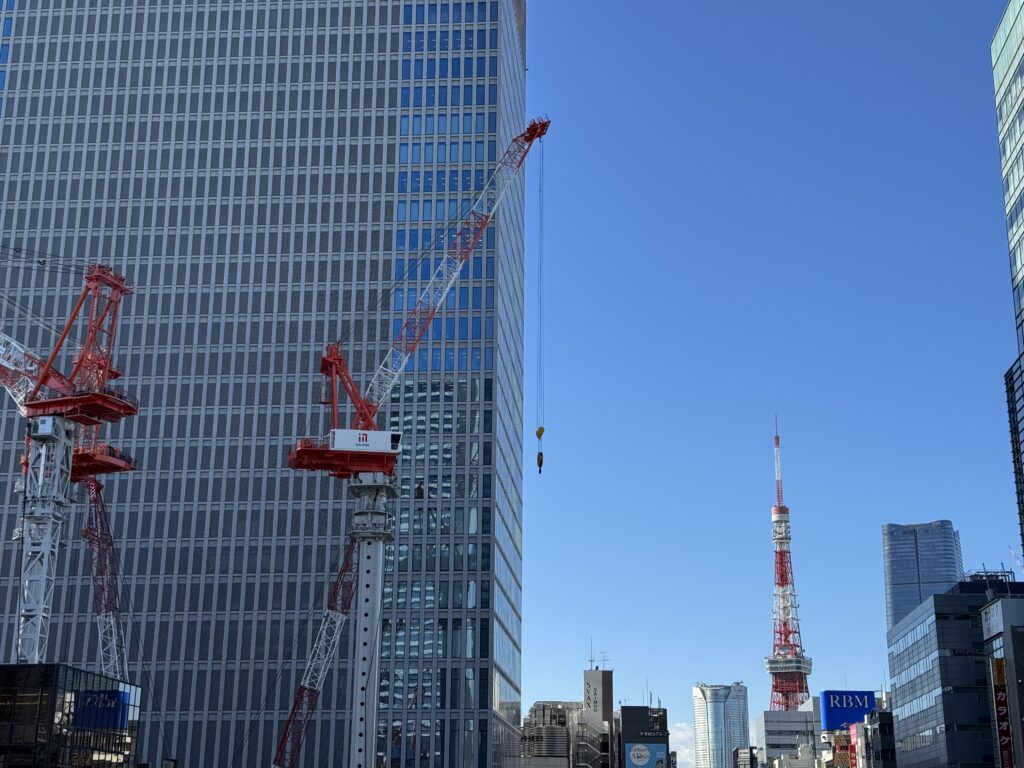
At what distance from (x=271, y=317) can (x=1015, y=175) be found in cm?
8120

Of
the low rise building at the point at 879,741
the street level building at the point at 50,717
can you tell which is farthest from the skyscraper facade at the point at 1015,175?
the street level building at the point at 50,717

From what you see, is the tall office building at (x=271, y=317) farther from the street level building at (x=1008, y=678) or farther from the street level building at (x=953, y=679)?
the street level building at (x=1008, y=678)

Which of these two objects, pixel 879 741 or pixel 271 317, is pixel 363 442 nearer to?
pixel 271 317

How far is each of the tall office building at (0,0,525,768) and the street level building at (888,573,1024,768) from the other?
4383 cm

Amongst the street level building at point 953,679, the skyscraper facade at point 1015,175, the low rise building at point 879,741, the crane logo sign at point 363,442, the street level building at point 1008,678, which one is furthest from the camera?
the low rise building at point 879,741

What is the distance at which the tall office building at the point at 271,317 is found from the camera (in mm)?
139125

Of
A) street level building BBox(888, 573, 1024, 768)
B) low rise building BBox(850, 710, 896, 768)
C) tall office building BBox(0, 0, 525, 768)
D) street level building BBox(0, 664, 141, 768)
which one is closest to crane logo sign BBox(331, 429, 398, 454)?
street level building BBox(0, 664, 141, 768)

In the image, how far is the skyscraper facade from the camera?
4341 inches

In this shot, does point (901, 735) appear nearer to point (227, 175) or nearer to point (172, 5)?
point (227, 175)

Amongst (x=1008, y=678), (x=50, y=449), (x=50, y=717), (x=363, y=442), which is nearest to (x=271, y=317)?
(x=50, y=449)

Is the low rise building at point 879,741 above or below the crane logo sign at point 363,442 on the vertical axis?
below

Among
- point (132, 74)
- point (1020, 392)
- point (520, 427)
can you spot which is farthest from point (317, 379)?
point (1020, 392)

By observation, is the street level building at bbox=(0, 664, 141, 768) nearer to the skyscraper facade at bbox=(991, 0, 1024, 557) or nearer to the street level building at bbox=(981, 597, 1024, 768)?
the street level building at bbox=(981, 597, 1024, 768)

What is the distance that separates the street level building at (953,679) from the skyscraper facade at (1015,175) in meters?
18.7
